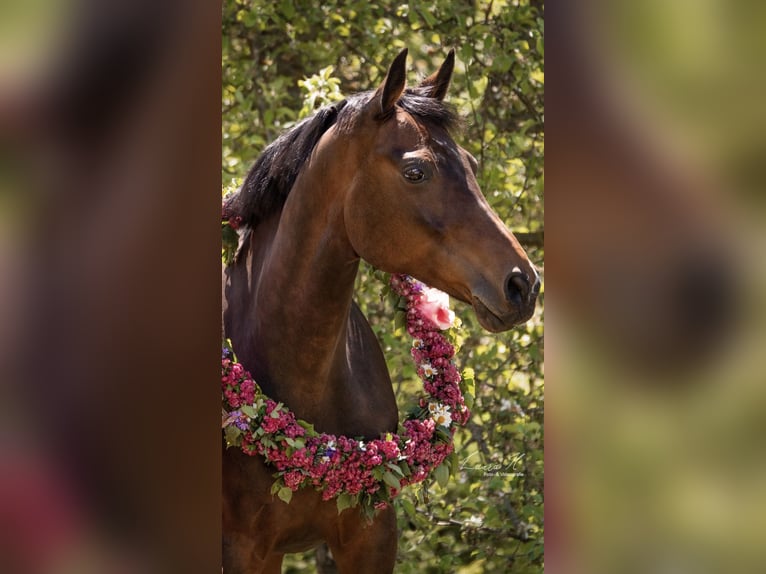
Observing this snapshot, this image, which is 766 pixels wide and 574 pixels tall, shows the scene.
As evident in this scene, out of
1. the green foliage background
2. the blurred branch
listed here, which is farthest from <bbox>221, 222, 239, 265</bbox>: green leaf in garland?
the blurred branch

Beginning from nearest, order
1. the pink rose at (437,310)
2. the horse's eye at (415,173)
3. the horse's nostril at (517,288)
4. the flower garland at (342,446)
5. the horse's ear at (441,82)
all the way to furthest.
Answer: the horse's nostril at (517,288) → the horse's eye at (415,173) → the flower garland at (342,446) → the horse's ear at (441,82) → the pink rose at (437,310)

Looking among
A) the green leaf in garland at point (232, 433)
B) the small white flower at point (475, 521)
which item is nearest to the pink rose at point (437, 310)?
the green leaf in garland at point (232, 433)

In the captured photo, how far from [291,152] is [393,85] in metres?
0.36

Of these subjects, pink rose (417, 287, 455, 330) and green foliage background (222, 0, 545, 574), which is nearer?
pink rose (417, 287, 455, 330)

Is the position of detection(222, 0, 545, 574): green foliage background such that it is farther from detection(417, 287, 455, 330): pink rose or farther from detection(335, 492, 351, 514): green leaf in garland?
detection(335, 492, 351, 514): green leaf in garland

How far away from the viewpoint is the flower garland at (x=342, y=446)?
219cm

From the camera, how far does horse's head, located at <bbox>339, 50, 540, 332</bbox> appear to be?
1969 millimetres

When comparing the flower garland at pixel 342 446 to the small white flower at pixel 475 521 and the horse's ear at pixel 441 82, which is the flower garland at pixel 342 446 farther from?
the small white flower at pixel 475 521

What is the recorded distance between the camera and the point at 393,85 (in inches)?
82.9

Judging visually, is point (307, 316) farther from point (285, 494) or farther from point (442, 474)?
point (442, 474)
